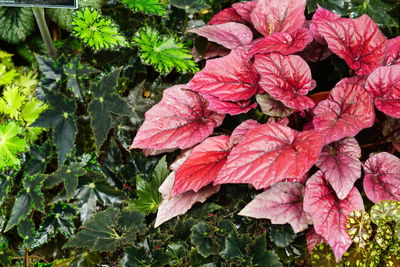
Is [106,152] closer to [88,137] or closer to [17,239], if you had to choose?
[88,137]

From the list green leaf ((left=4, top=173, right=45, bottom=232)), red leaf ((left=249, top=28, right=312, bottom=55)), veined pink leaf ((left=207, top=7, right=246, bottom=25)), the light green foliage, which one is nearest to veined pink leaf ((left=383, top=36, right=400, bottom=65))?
red leaf ((left=249, top=28, right=312, bottom=55))

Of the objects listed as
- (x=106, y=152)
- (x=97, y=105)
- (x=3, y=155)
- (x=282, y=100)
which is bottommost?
(x=106, y=152)

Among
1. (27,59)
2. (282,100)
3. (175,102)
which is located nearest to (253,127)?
(282,100)

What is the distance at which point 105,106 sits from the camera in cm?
143

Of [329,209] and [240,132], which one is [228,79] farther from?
[329,209]

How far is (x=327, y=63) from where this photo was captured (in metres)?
1.81

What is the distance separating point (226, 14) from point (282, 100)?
64 cm

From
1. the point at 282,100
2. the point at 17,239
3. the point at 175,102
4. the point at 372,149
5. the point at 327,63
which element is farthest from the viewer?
the point at 327,63

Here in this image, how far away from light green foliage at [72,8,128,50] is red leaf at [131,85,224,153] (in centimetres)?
33

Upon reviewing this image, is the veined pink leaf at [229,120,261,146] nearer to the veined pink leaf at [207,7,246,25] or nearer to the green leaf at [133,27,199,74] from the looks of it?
the green leaf at [133,27,199,74]

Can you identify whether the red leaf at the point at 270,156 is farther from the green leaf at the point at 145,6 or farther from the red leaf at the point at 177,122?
the green leaf at the point at 145,6

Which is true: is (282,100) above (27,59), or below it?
above

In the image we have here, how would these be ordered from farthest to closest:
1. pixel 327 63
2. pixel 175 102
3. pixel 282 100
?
pixel 327 63, pixel 175 102, pixel 282 100

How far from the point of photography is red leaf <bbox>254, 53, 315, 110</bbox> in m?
1.29
